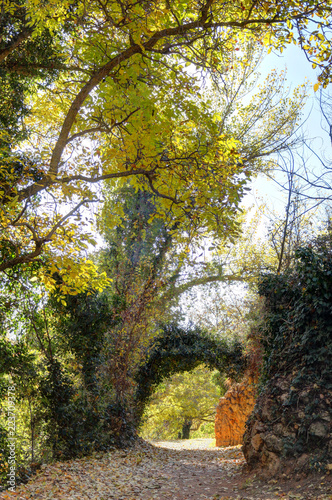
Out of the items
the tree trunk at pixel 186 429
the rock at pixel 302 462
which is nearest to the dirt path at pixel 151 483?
the rock at pixel 302 462

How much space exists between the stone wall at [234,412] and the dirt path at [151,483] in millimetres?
3483

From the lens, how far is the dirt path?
4.89 meters

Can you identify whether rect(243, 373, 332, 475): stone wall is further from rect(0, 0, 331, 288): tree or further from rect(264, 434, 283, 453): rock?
rect(0, 0, 331, 288): tree

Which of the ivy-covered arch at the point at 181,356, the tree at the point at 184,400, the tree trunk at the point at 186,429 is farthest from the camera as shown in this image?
the tree trunk at the point at 186,429

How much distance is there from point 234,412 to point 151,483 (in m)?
6.19

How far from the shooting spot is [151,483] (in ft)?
20.2

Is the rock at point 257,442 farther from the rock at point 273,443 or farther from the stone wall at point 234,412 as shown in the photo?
the stone wall at point 234,412

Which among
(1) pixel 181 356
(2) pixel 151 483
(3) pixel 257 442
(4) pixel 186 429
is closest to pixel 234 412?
(1) pixel 181 356

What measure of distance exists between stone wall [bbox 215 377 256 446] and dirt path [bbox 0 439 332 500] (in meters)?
3.48

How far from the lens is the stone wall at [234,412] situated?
1166 centimetres

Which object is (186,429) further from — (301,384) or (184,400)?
(301,384)

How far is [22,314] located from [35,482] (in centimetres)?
266

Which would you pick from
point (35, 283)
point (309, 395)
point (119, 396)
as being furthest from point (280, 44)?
point (119, 396)

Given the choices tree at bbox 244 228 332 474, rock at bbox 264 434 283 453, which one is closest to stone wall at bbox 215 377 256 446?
tree at bbox 244 228 332 474
